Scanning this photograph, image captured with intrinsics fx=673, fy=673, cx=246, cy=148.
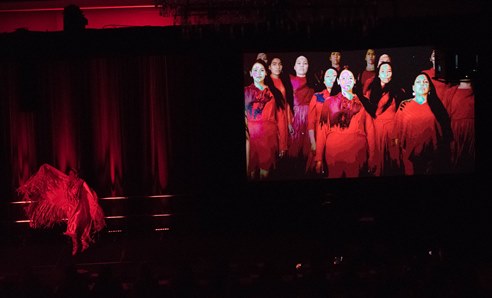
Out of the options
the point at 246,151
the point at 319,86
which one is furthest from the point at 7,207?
the point at 319,86

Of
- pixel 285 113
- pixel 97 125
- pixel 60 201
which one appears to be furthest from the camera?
pixel 285 113

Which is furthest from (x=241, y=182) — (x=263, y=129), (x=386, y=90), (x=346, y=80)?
(x=386, y=90)

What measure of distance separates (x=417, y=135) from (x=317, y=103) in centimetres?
143

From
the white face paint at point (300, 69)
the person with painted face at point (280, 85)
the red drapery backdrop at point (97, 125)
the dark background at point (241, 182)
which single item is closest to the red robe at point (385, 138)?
the dark background at point (241, 182)

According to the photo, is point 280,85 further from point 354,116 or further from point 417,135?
point 417,135

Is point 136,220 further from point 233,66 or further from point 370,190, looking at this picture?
point 370,190

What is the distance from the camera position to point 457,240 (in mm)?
8023

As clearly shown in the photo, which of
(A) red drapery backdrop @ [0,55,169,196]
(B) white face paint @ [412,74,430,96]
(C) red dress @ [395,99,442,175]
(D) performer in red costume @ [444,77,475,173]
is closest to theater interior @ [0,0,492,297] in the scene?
(A) red drapery backdrop @ [0,55,169,196]

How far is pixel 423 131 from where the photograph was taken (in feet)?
29.9

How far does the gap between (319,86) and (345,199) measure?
5.23 ft

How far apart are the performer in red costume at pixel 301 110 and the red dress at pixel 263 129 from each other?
0.53 ft

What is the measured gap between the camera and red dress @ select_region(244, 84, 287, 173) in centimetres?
902

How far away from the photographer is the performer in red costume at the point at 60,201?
780 centimetres

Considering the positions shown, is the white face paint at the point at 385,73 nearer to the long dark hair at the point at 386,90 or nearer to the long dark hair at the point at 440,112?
the long dark hair at the point at 386,90
